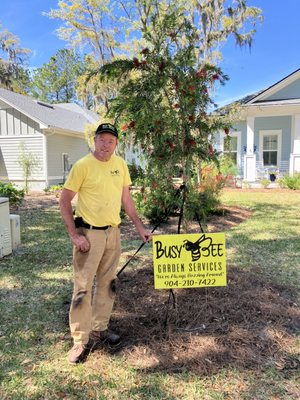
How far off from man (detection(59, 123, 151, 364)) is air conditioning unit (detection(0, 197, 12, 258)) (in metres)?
3.09

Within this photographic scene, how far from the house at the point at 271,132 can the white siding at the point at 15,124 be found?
865 centimetres

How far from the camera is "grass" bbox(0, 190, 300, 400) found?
2.30m

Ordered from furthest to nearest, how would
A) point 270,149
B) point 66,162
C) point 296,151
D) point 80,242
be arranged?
point 66,162 < point 270,149 < point 296,151 < point 80,242

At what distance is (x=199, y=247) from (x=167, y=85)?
1.66 metres

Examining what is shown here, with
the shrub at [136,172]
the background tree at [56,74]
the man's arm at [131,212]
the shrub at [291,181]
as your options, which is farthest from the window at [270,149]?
the background tree at [56,74]

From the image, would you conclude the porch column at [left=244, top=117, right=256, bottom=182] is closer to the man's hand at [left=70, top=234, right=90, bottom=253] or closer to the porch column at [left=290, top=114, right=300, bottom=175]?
the porch column at [left=290, top=114, right=300, bottom=175]

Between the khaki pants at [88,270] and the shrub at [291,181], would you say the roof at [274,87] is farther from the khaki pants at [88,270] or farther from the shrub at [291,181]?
the khaki pants at [88,270]

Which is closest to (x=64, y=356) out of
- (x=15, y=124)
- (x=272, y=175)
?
(x=272, y=175)

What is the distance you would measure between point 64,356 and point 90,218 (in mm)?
1158

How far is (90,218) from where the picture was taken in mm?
2551

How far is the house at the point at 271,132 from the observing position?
14.3m

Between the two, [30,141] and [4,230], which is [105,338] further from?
[30,141]

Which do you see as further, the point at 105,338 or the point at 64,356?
the point at 105,338

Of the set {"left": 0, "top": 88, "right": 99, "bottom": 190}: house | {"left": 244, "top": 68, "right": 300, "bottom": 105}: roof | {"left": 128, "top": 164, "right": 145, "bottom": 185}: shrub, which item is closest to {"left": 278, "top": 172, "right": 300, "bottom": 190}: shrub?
{"left": 244, "top": 68, "right": 300, "bottom": 105}: roof
